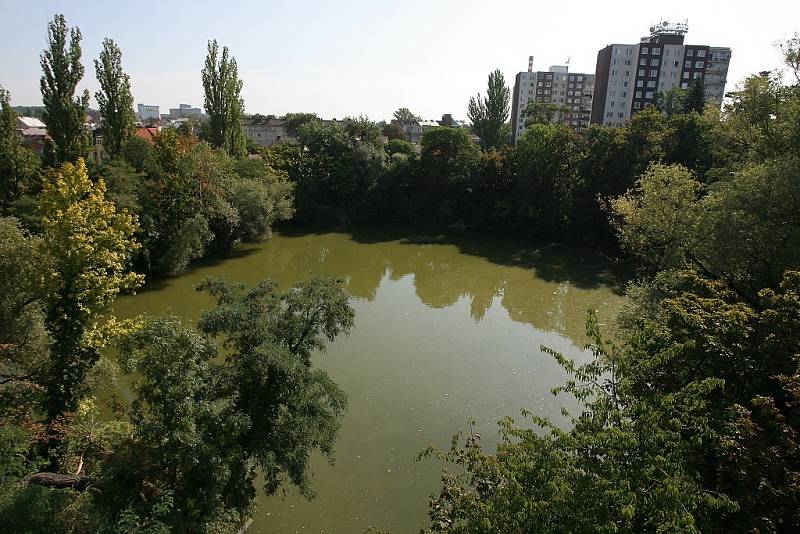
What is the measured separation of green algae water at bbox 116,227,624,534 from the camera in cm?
996

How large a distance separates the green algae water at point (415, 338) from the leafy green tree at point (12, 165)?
5.61 metres

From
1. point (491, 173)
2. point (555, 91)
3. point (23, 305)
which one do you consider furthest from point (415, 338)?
point (555, 91)

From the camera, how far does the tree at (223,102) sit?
2867cm

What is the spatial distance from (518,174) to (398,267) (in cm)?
1210

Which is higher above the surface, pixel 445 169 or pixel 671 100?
pixel 671 100

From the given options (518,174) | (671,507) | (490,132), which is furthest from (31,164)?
(490,132)

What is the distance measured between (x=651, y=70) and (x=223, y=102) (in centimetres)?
4930

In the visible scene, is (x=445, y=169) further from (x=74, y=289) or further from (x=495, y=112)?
(x=74, y=289)

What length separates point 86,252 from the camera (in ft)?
34.1

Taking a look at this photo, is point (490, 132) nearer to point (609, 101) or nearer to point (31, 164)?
point (609, 101)

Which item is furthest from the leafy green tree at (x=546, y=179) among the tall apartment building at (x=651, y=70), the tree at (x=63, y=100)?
the tall apartment building at (x=651, y=70)

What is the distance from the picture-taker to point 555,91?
76750mm

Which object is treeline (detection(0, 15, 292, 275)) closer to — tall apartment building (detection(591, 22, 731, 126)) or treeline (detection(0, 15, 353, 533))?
treeline (detection(0, 15, 353, 533))

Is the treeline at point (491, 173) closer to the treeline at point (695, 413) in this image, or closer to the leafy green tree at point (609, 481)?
the treeline at point (695, 413)
